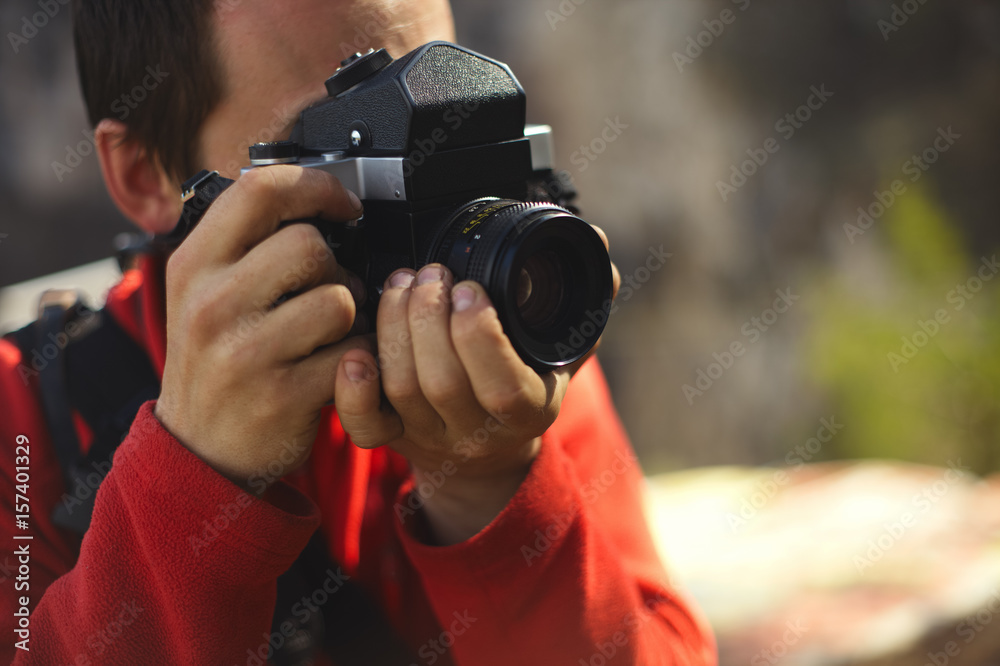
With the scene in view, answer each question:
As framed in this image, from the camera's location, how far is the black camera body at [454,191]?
646 millimetres

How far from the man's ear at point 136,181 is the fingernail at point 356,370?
434 mm

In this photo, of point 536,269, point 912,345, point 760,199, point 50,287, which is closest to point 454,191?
point 536,269

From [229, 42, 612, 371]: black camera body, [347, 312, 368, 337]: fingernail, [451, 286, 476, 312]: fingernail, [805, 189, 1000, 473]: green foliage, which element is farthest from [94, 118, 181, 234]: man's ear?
[805, 189, 1000, 473]: green foliage

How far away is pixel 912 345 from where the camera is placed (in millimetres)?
Result: 2695

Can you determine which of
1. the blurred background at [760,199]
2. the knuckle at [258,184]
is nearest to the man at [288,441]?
the knuckle at [258,184]

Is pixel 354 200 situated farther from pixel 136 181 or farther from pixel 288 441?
pixel 136 181

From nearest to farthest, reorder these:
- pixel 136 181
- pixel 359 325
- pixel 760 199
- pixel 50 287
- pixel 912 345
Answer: pixel 359 325 < pixel 136 181 < pixel 50 287 < pixel 912 345 < pixel 760 199

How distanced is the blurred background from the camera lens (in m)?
2.23

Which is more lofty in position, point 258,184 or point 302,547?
point 258,184

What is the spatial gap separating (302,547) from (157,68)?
23.4 inches

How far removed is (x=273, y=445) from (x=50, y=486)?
0.38m

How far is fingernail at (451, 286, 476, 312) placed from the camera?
60cm

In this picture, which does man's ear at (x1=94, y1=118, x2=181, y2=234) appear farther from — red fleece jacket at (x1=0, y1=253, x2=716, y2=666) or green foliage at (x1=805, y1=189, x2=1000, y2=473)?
green foliage at (x1=805, y1=189, x2=1000, y2=473)

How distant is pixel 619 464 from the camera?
3.46 feet
